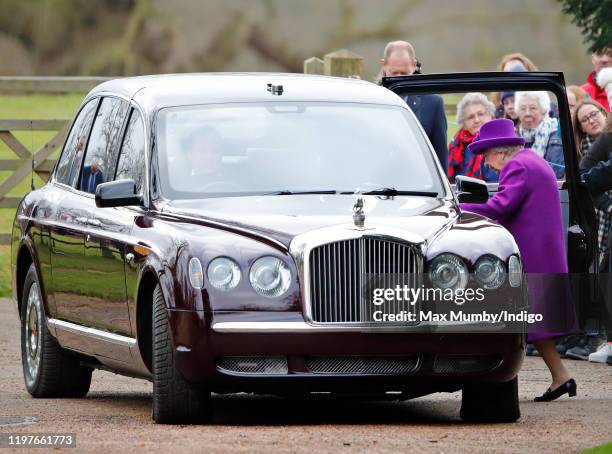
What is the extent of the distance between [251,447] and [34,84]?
1331 centimetres

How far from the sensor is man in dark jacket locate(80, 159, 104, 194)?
1087 cm

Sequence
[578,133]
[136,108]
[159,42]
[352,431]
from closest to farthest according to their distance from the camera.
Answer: [352,431]
[136,108]
[578,133]
[159,42]

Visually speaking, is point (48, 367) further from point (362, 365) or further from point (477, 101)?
point (477, 101)

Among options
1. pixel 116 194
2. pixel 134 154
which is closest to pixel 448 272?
pixel 116 194

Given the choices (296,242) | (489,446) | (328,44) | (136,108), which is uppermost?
(328,44)

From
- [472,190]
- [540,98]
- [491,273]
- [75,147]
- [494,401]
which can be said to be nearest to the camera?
[491,273]

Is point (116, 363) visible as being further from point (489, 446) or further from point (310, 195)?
point (489, 446)

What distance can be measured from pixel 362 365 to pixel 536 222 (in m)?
2.49

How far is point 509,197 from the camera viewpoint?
36.4ft

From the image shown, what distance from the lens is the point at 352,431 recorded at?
887 centimetres

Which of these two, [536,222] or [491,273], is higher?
[536,222]

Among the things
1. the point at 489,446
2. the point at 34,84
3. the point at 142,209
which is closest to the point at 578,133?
the point at 142,209

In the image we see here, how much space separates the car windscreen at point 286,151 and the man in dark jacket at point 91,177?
84 cm

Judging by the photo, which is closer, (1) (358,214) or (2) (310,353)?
(2) (310,353)
